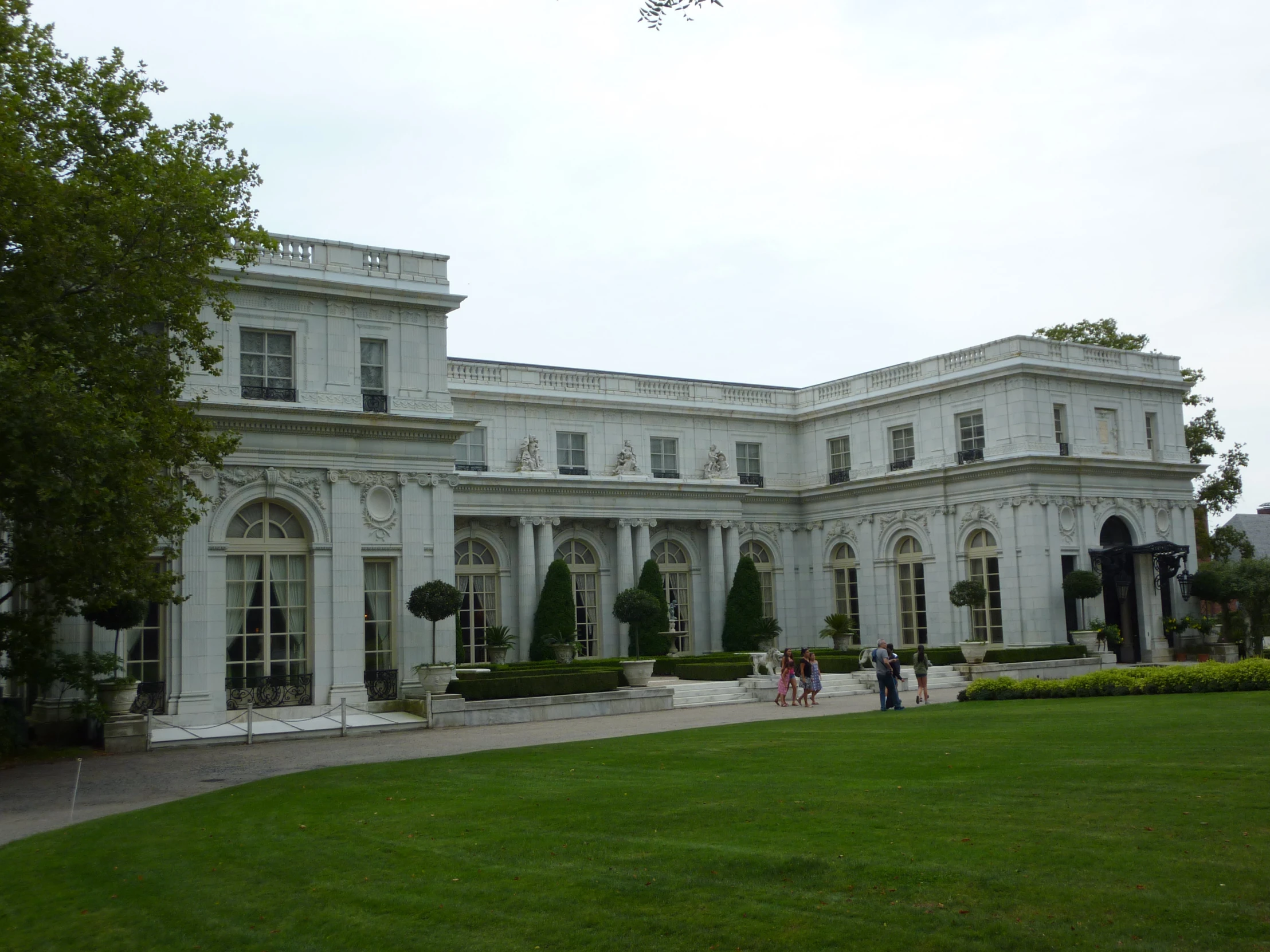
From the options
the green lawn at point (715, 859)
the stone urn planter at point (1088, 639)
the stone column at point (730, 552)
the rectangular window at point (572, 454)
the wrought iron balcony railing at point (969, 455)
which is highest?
the rectangular window at point (572, 454)

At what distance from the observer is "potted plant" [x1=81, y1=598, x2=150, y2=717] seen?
75.5ft

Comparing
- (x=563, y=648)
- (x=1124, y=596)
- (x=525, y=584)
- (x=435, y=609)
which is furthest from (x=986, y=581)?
(x=435, y=609)

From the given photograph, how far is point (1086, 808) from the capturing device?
32.8 ft

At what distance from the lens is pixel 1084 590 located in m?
38.6

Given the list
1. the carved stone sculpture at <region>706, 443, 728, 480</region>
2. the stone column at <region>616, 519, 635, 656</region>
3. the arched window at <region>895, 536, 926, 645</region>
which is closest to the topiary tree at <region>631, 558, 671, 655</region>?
the stone column at <region>616, 519, 635, 656</region>

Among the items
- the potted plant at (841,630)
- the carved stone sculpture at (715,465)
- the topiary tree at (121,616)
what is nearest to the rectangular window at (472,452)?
the carved stone sculpture at (715,465)

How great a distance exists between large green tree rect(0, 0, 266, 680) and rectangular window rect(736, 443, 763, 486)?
28369 millimetres

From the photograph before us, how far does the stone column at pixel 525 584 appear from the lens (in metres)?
40.6

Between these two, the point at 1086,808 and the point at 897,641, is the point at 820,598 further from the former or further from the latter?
the point at 1086,808

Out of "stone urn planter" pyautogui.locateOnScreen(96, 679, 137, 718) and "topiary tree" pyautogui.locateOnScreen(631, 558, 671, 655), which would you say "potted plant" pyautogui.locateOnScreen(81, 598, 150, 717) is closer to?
"stone urn planter" pyautogui.locateOnScreen(96, 679, 137, 718)

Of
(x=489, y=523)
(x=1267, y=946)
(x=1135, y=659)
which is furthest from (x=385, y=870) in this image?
(x=1135, y=659)

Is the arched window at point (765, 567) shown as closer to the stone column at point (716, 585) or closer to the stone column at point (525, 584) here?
the stone column at point (716, 585)

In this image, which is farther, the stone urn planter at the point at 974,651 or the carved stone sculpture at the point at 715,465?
the carved stone sculpture at the point at 715,465

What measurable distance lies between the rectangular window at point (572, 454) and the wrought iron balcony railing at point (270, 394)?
15.7 meters
